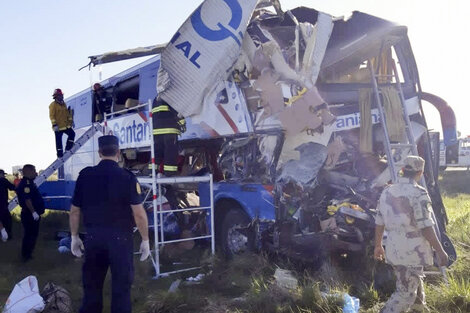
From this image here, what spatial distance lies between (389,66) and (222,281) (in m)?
3.67

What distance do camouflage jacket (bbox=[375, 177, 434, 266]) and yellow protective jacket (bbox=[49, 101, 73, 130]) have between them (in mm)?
8363

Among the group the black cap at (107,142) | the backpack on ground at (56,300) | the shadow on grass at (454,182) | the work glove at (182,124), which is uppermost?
the work glove at (182,124)

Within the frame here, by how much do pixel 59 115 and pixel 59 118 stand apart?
68 millimetres

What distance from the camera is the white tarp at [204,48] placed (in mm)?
6062

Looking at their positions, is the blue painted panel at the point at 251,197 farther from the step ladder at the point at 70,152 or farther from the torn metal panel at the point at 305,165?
the step ladder at the point at 70,152

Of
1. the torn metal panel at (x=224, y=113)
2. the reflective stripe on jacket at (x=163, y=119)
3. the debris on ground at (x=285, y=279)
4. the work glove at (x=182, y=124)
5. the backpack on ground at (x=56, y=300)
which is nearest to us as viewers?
the backpack on ground at (x=56, y=300)

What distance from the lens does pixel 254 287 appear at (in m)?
5.04

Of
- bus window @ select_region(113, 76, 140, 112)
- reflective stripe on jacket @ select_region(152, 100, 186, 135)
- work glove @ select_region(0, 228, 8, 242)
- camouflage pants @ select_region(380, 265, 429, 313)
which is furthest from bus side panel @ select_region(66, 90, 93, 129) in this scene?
camouflage pants @ select_region(380, 265, 429, 313)

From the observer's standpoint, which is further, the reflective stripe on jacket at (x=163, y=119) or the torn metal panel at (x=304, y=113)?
the reflective stripe on jacket at (x=163, y=119)

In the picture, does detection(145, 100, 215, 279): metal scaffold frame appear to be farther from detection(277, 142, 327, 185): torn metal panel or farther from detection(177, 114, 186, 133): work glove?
detection(277, 142, 327, 185): torn metal panel

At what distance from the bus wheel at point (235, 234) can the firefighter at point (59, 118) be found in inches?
212

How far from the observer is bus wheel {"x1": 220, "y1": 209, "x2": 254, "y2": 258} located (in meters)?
6.34

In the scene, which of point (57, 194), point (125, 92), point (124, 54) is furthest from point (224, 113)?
point (57, 194)

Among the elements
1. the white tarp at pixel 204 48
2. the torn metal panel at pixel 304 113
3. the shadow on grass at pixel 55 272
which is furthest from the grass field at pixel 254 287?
the white tarp at pixel 204 48
